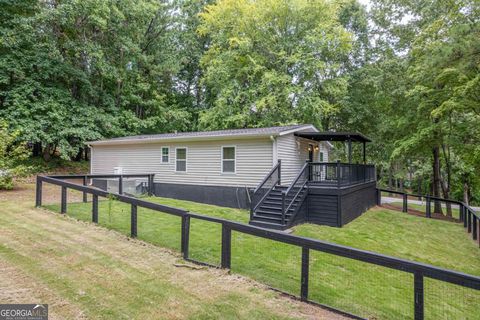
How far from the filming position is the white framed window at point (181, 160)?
12642 millimetres

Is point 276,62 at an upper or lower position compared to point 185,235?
upper

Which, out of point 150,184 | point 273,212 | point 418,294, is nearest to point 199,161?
point 150,184

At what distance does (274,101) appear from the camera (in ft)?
Answer: 59.7

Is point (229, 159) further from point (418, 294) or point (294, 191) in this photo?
point (418, 294)

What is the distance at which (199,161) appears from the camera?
39.8 feet

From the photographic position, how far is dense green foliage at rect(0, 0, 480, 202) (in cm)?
1463

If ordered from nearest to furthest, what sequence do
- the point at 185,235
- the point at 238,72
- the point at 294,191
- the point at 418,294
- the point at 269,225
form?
the point at 418,294 → the point at 185,235 → the point at 269,225 → the point at 294,191 → the point at 238,72

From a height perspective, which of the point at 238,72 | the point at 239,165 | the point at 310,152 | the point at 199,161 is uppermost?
the point at 238,72

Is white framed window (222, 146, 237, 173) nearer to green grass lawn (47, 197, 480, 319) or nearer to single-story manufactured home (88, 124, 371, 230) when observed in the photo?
single-story manufactured home (88, 124, 371, 230)

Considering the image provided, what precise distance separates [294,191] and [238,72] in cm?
1353

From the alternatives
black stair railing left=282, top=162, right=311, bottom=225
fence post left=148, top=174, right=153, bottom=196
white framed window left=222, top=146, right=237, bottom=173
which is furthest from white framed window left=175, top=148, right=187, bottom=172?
black stair railing left=282, top=162, right=311, bottom=225

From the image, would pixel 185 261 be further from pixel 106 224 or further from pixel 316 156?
pixel 316 156

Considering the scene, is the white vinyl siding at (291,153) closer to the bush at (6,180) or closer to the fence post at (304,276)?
the fence post at (304,276)

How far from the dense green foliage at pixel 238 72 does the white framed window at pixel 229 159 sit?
7.73m
